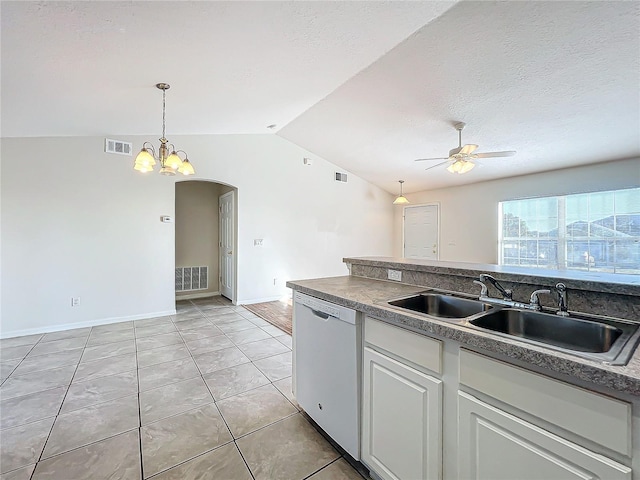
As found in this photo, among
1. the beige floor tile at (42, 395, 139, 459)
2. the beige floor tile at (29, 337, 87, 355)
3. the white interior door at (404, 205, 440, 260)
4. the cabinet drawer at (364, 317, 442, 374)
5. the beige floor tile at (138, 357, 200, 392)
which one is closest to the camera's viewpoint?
the cabinet drawer at (364, 317, 442, 374)

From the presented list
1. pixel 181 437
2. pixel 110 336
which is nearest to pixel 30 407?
pixel 181 437

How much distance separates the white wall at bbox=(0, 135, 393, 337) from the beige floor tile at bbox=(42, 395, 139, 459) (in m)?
2.44

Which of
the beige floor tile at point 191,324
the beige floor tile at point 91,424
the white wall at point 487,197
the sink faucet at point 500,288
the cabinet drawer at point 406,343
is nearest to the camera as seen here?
the cabinet drawer at point 406,343

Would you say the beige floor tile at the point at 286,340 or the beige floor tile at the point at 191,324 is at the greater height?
the beige floor tile at the point at 191,324

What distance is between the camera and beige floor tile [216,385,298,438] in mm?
1966

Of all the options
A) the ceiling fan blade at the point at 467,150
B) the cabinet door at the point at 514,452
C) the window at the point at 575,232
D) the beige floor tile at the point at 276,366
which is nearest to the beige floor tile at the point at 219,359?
the beige floor tile at the point at 276,366

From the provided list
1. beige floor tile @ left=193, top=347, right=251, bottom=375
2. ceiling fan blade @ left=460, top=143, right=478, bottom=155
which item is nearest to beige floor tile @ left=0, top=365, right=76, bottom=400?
beige floor tile @ left=193, top=347, right=251, bottom=375

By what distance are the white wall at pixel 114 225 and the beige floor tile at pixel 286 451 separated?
3.42m

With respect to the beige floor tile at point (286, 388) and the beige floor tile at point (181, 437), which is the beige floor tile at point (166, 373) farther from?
the beige floor tile at point (286, 388)

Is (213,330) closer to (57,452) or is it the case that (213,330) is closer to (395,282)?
(57,452)

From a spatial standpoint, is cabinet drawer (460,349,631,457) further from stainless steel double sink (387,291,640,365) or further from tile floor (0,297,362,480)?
tile floor (0,297,362,480)

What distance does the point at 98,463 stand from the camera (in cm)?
164

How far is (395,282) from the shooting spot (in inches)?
86.7

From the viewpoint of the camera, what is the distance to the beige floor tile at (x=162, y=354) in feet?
9.70
